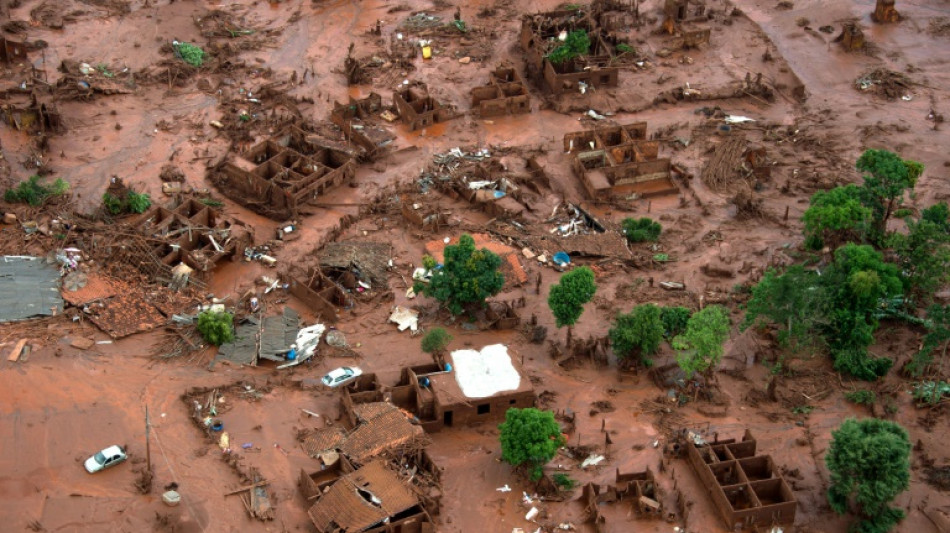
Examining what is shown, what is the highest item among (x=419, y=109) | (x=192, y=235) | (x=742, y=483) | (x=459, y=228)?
(x=192, y=235)

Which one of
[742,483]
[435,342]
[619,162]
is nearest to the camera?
[742,483]

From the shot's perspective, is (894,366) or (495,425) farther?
(894,366)

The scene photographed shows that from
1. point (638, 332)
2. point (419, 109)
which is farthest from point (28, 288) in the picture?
point (638, 332)

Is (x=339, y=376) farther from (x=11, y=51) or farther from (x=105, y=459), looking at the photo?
(x=11, y=51)

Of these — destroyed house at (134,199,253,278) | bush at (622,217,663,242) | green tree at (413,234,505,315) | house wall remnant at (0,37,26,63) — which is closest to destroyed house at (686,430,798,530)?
green tree at (413,234,505,315)

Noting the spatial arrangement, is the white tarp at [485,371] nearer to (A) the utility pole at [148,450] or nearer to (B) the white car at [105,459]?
(A) the utility pole at [148,450]

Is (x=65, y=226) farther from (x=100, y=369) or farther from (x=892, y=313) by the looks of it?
(x=892, y=313)

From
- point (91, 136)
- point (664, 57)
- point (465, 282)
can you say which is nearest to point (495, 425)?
point (465, 282)
